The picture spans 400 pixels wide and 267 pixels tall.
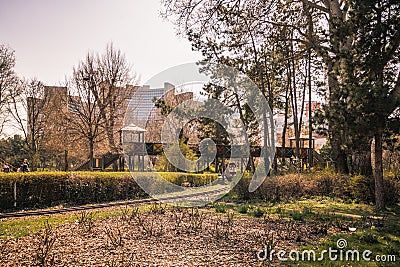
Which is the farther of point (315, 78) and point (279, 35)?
point (315, 78)

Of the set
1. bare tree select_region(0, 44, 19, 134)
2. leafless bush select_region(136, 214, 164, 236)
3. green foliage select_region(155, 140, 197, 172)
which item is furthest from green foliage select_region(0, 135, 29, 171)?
leafless bush select_region(136, 214, 164, 236)

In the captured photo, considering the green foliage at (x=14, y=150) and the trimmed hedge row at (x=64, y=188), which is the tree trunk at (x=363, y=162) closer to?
the trimmed hedge row at (x=64, y=188)

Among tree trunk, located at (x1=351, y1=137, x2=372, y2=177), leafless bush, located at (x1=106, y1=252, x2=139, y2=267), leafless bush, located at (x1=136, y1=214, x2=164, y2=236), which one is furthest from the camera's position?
tree trunk, located at (x1=351, y1=137, x2=372, y2=177)

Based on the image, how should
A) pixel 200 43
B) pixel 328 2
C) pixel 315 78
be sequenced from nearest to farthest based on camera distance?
pixel 328 2 → pixel 200 43 → pixel 315 78

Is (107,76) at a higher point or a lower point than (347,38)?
higher

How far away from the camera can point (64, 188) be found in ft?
40.8

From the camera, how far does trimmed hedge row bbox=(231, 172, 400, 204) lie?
11.3 meters

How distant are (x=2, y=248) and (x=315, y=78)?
64.7 ft

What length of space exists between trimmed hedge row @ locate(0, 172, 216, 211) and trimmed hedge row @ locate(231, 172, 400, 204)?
451 cm

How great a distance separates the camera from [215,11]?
13.0 m

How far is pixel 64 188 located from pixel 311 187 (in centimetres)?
862

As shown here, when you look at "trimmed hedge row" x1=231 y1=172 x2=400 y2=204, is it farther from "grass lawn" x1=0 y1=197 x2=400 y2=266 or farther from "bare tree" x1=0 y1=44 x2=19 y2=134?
"bare tree" x1=0 y1=44 x2=19 y2=134

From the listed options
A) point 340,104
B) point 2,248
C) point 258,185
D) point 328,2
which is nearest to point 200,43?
point 328,2

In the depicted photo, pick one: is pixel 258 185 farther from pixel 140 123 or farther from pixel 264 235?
pixel 140 123
